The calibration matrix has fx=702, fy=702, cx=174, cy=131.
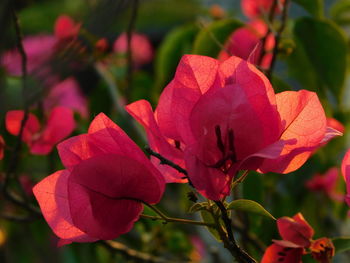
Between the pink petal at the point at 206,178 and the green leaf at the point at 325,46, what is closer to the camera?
the pink petal at the point at 206,178

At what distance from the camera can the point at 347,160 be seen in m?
0.47

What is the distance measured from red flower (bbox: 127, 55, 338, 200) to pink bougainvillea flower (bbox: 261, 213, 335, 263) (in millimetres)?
38

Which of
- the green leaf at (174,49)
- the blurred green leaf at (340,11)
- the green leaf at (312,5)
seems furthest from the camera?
the green leaf at (174,49)

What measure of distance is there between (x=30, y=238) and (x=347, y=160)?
3.47 ft

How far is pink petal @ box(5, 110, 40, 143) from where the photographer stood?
79 centimetres

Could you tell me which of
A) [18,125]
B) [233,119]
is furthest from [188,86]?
[18,125]

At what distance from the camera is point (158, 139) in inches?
19.1

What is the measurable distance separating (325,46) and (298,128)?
1.05 feet

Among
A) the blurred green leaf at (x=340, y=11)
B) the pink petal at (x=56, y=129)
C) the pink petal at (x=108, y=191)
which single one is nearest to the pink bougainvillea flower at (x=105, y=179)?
the pink petal at (x=108, y=191)

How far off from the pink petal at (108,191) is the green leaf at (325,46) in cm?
35

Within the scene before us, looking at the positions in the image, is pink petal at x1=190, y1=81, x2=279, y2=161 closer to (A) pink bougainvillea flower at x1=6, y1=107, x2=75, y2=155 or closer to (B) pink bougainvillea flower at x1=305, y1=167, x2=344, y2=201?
(A) pink bougainvillea flower at x1=6, y1=107, x2=75, y2=155

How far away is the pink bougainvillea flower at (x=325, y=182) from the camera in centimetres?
107

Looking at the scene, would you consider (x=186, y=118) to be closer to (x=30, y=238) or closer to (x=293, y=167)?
(x=293, y=167)

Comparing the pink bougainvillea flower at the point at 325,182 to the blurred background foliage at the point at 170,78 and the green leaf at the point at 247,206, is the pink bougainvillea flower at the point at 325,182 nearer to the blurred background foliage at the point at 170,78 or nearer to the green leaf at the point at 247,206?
the blurred background foliage at the point at 170,78
